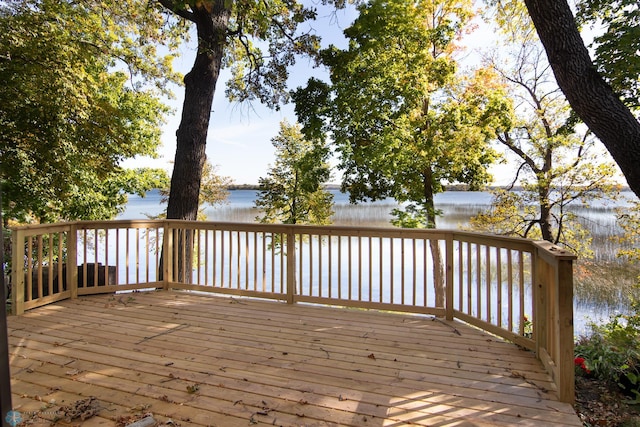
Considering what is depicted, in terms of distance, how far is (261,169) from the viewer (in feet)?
52.6

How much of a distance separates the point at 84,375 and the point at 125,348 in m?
0.47

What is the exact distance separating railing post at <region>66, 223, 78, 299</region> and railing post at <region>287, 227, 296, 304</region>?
255 centimetres

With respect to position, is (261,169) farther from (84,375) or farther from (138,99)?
(84,375)

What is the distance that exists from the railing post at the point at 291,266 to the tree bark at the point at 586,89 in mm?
3465

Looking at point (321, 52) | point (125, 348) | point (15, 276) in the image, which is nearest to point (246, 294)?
point (125, 348)

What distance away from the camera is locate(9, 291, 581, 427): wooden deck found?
2014 mm

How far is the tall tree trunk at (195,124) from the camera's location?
5.46 meters

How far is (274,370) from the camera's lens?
99.8 inches

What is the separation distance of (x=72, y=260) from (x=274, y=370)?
10.5 feet

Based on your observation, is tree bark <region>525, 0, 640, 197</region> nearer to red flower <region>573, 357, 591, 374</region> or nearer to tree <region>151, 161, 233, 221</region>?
red flower <region>573, 357, 591, 374</region>

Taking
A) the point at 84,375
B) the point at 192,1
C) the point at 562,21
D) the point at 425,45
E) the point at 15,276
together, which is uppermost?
the point at 425,45

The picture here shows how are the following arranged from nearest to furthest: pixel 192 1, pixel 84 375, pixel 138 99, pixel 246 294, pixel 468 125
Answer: pixel 84 375 < pixel 246 294 < pixel 192 1 < pixel 468 125 < pixel 138 99

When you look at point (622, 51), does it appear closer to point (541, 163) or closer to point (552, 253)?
point (552, 253)

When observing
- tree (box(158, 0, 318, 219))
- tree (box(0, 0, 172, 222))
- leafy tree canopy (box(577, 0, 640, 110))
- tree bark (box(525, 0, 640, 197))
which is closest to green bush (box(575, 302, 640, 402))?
tree bark (box(525, 0, 640, 197))
